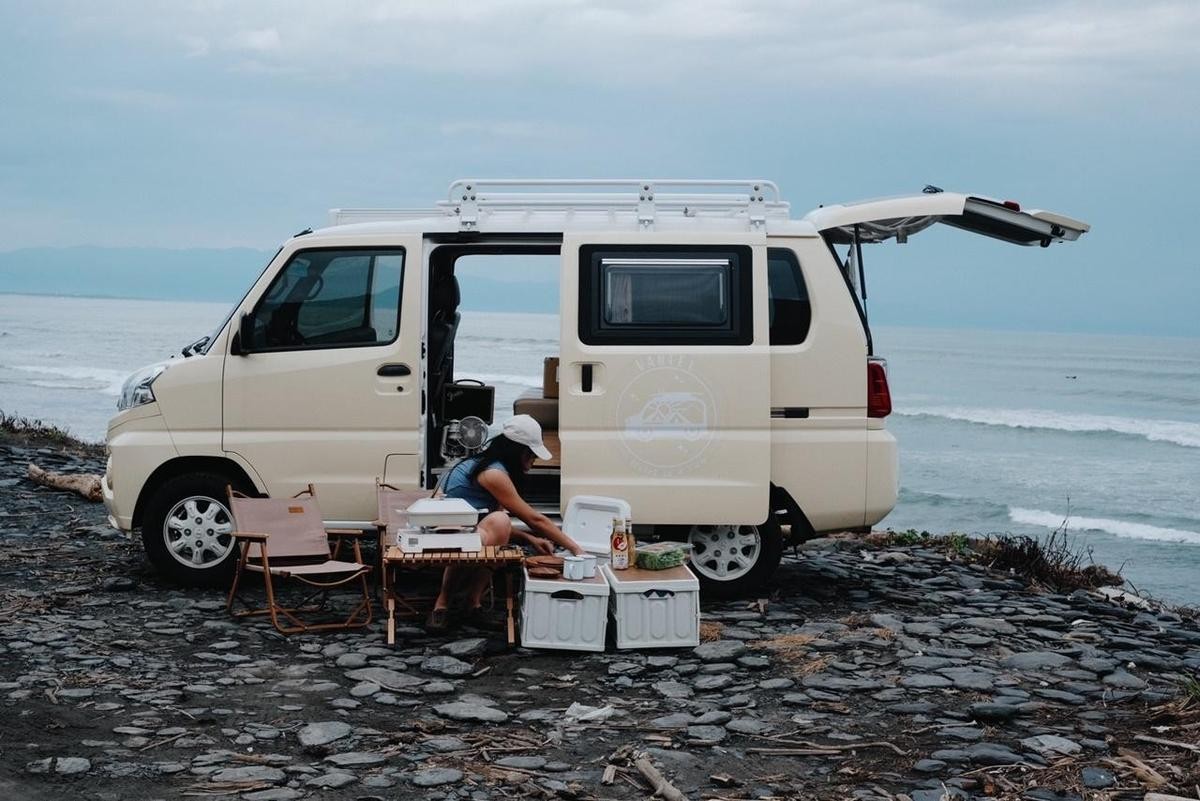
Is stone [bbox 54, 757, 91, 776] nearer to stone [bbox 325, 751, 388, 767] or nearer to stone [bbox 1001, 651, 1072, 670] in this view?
stone [bbox 325, 751, 388, 767]

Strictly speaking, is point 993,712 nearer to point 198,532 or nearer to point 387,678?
point 387,678

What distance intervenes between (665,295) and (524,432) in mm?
1299

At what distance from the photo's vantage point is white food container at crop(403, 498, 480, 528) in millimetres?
7039

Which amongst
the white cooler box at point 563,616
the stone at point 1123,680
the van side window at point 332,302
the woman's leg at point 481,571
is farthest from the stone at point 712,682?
the van side window at point 332,302

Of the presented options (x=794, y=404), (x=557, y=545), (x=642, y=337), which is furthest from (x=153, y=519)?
(x=794, y=404)

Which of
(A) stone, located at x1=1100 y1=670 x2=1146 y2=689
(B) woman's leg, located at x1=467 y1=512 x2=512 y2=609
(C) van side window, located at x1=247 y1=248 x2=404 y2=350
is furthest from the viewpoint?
(C) van side window, located at x1=247 y1=248 x2=404 y2=350

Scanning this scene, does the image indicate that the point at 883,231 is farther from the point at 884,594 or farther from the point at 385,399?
the point at 385,399

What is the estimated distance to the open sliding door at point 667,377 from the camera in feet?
26.0

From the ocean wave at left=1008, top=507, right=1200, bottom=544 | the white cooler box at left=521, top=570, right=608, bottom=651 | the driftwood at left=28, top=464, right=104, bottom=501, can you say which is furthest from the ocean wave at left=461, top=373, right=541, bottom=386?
the white cooler box at left=521, top=570, right=608, bottom=651

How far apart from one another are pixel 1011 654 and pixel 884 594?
1.73m

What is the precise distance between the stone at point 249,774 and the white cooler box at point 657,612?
240cm

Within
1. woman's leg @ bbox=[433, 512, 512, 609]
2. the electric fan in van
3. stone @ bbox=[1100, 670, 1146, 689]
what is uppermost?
the electric fan in van

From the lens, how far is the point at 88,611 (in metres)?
7.96

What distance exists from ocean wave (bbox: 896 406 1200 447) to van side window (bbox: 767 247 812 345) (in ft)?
97.9
